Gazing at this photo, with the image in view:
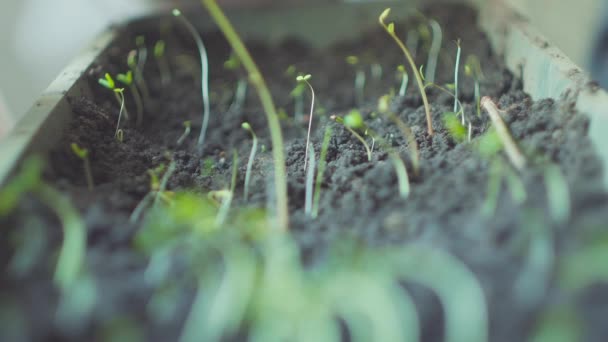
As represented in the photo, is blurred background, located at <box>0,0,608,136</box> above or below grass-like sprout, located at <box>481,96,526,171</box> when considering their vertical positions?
above

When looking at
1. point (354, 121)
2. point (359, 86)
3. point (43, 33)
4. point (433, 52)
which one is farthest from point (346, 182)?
point (43, 33)

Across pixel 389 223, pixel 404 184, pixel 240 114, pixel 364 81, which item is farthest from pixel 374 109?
pixel 389 223

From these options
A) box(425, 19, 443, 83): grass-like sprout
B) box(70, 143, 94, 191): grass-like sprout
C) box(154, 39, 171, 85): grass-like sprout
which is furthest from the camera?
box(154, 39, 171, 85): grass-like sprout

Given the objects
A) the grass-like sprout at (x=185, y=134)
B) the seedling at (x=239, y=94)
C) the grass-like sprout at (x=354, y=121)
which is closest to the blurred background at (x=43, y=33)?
the seedling at (x=239, y=94)

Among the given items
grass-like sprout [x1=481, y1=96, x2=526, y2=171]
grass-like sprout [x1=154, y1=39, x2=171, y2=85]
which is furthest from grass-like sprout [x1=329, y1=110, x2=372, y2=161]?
grass-like sprout [x1=154, y1=39, x2=171, y2=85]

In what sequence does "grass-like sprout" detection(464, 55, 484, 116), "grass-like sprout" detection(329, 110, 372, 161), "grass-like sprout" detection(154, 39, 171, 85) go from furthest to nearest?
"grass-like sprout" detection(154, 39, 171, 85), "grass-like sprout" detection(464, 55, 484, 116), "grass-like sprout" detection(329, 110, 372, 161)

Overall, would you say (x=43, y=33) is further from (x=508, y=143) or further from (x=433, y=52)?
(x=508, y=143)

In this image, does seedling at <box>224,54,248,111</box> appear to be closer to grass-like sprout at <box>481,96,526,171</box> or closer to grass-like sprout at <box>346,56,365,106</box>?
grass-like sprout at <box>346,56,365,106</box>
